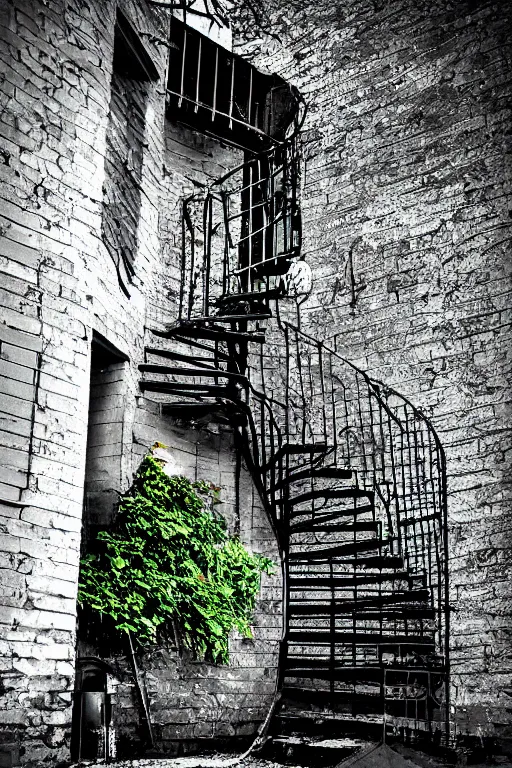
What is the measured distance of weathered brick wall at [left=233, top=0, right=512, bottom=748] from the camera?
650 centimetres

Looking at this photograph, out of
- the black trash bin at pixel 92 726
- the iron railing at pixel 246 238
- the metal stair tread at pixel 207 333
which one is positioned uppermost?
the iron railing at pixel 246 238

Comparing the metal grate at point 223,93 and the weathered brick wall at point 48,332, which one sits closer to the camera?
the weathered brick wall at point 48,332

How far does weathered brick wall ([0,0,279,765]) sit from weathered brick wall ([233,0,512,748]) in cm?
221

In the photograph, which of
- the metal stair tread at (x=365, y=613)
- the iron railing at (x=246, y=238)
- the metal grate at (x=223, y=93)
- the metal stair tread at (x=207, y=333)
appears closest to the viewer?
the metal stair tread at (x=365, y=613)

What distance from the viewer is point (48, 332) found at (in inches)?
195

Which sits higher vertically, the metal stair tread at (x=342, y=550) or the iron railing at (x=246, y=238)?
the iron railing at (x=246, y=238)

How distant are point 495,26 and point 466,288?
2370 millimetres

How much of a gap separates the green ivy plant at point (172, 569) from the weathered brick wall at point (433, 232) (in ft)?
5.72

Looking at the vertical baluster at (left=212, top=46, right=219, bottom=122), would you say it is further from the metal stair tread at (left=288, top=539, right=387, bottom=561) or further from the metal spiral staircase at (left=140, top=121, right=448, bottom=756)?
the metal stair tread at (left=288, top=539, right=387, bottom=561)

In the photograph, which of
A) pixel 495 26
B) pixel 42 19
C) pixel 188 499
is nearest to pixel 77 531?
pixel 188 499

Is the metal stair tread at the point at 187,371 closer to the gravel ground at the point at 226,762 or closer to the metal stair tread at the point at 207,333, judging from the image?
the metal stair tread at the point at 207,333

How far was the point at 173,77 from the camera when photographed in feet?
25.2

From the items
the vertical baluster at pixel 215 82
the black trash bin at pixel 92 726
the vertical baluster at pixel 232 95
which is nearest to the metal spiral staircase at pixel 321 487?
the vertical baluster at pixel 232 95

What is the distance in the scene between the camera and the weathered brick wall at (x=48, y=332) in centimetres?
446
